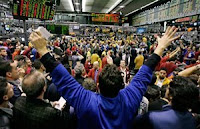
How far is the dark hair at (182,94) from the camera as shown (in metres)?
1.29

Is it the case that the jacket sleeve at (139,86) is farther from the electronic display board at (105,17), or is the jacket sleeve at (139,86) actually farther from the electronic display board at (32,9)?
the electronic display board at (105,17)

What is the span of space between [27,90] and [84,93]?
607mm

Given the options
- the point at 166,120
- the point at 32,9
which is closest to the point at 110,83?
the point at 166,120

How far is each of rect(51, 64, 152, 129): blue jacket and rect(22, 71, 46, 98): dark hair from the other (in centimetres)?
41

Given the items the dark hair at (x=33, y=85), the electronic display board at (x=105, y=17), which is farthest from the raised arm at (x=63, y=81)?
the electronic display board at (x=105, y=17)

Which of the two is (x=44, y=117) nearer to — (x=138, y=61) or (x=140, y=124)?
(x=140, y=124)

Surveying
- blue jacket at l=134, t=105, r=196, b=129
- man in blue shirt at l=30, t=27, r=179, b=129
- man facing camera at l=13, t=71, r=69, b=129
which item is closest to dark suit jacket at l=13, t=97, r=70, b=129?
man facing camera at l=13, t=71, r=69, b=129

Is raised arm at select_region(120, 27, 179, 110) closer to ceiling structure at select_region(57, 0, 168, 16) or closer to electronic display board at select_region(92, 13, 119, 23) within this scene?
ceiling structure at select_region(57, 0, 168, 16)

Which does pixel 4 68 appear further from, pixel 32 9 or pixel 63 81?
pixel 32 9

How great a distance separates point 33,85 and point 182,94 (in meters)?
1.25

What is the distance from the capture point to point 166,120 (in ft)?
4.03

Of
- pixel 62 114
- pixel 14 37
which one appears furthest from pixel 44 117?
pixel 14 37

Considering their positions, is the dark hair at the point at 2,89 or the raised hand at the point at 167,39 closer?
the raised hand at the point at 167,39

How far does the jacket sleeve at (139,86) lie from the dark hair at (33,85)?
0.74 metres
